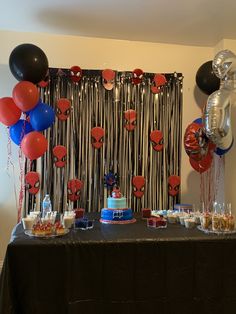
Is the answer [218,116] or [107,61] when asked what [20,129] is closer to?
[107,61]

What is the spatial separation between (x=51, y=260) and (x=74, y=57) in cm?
231

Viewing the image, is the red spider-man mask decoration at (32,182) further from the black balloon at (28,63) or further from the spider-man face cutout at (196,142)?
the spider-man face cutout at (196,142)

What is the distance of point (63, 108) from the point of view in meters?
3.43

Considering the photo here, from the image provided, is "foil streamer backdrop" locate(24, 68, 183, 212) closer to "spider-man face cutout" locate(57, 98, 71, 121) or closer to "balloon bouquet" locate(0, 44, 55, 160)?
"spider-man face cutout" locate(57, 98, 71, 121)

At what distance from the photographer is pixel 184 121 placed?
3.77m

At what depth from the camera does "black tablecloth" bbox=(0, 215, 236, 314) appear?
6.47ft

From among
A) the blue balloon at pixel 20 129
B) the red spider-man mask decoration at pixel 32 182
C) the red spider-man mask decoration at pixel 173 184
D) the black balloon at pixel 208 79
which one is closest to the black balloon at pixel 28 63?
the blue balloon at pixel 20 129

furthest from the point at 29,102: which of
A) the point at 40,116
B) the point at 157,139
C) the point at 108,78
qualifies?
the point at 157,139

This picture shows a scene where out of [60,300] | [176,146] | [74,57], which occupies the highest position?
[74,57]

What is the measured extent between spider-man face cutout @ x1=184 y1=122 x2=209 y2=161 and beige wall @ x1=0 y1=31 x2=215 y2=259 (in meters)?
0.61

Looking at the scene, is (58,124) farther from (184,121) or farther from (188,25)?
(188,25)

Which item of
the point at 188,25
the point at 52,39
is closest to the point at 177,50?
the point at 188,25

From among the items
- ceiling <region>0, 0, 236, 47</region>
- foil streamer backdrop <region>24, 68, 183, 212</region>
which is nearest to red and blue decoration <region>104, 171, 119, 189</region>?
foil streamer backdrop <region>24, 68, 183, 212</region>

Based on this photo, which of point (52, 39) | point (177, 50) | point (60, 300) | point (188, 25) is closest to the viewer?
point (60, 300)
